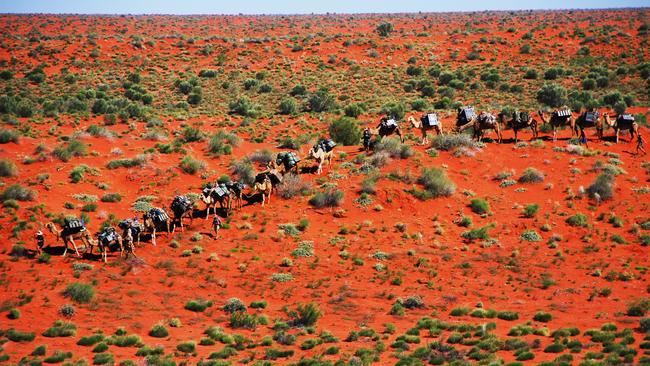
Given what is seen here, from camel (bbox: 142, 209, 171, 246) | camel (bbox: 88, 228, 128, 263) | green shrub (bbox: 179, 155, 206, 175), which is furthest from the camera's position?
green shrub (bbox: 179, 155, 206, 175)

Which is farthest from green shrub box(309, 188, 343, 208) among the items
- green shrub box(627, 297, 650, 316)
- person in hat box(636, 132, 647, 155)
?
person in hat box(636, 132, 647, 155)

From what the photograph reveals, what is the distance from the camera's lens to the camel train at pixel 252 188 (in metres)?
26.9

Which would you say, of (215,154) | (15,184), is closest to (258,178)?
(215,154)

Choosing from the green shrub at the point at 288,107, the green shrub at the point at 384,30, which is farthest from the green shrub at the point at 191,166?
the green shrub at the point at 384,30

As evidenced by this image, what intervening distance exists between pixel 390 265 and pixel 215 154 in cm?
1690

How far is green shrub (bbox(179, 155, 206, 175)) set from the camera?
36.7 m

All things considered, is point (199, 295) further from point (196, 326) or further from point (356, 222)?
point (356, 222)

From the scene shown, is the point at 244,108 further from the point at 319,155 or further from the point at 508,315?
the point at 508,315

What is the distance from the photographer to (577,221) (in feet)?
101

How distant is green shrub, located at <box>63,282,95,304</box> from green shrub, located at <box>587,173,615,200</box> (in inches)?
960

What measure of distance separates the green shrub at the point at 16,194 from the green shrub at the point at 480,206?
21307 millimetres

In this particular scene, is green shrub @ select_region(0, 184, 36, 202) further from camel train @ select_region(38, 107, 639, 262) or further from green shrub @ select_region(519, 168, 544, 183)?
green shrub @ select_region(519, 168, 544, 183)

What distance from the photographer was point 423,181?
1342 inches

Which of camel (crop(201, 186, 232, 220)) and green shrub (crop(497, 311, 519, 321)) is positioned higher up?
camel (crop(201, 186, 232, 220))
